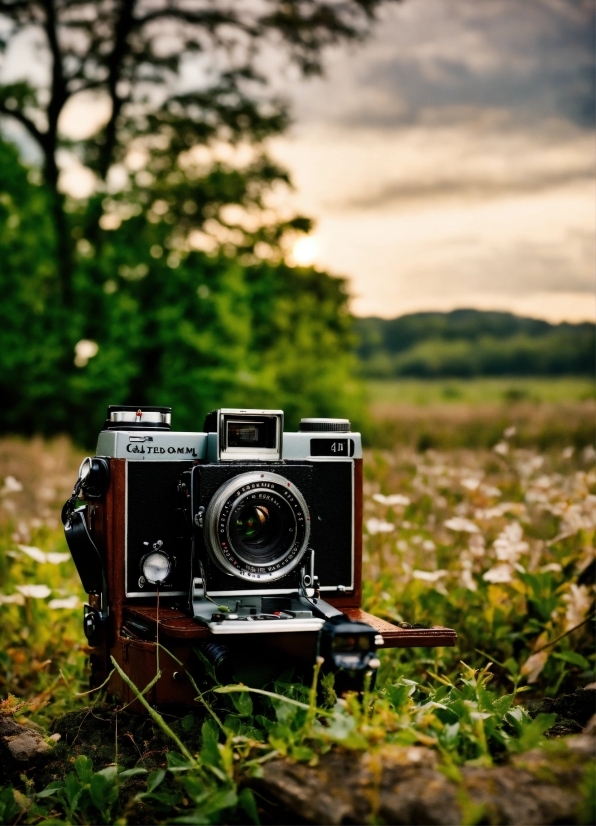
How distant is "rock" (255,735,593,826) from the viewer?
220cm

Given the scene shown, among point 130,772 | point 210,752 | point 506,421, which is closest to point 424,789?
point 210,752

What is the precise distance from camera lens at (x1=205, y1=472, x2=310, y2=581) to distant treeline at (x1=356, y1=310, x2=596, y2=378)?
1358cm

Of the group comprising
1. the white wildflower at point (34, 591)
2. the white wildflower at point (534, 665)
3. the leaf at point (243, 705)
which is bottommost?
the white wildflower at point (534, 665)

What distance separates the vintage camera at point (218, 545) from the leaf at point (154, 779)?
40 cm

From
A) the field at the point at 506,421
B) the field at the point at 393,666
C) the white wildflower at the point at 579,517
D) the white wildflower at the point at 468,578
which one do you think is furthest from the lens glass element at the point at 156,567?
the field at the point at 506,421

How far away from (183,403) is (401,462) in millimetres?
8419

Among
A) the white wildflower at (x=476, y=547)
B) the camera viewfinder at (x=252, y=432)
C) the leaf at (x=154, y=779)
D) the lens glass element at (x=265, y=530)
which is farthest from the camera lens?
the white wildflower at (x=476, y=547)

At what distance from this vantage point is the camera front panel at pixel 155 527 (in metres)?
3.58

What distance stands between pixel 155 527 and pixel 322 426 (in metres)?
0.80

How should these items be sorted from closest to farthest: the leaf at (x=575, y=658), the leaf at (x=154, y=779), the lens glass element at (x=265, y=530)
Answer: the leaf at (x=154, y=779)
the lens glass element at (x=265, y=530)
the leaf at (x=575, y=658)

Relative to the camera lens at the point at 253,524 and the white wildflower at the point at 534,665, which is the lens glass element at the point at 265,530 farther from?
the white wildflower at the point at 534,665

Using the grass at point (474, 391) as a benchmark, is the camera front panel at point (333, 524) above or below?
below

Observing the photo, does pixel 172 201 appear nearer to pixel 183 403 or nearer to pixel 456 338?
pixel 183 403

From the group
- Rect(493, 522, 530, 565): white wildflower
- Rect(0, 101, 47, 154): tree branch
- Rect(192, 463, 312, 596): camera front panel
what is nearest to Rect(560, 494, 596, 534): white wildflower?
Rect(493, 522, 530, 565): white wildflower
